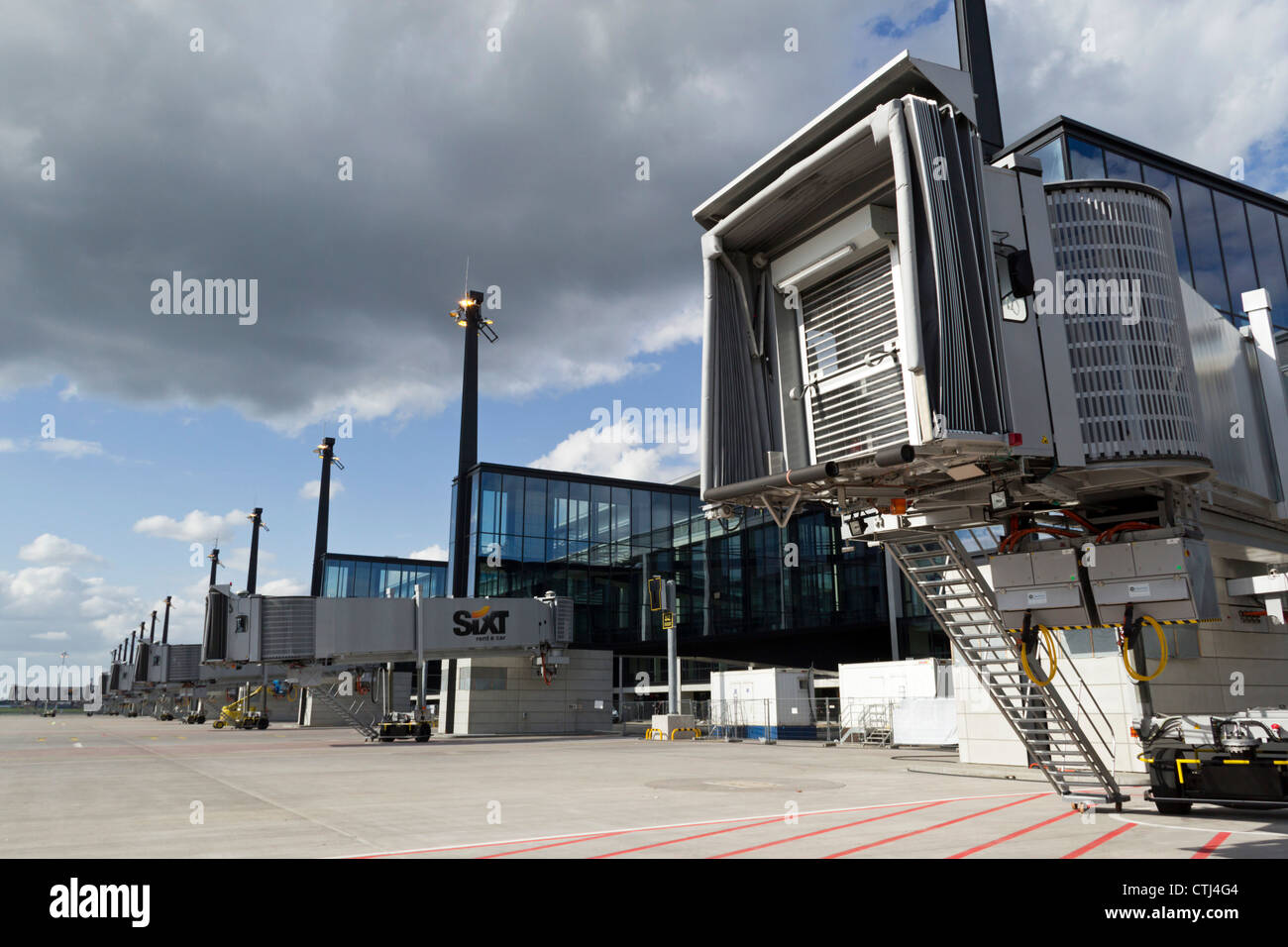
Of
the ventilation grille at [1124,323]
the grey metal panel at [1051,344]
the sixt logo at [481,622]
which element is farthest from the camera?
the sixt logo at [481,622]

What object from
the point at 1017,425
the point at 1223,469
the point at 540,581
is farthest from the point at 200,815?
the point at 540,581

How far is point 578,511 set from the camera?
63.7 metres

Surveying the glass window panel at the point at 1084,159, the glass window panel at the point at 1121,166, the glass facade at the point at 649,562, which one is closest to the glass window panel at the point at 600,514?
the glass facade at the point at 649,562

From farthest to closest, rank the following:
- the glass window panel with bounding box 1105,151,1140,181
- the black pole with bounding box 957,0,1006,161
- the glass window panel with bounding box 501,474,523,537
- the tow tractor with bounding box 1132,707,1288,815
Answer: the glass window panel with bounding box 501,474,523,537, the glass window panel with bounding box 1105,151,1140,181, the black pole with bounding box 957,0,1006,161, the tow tractor with bounding box 1132,707,1288,815

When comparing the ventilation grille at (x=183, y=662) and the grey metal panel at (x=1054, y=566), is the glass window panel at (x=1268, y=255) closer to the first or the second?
the grey metal panel at (x=1054, y=566)

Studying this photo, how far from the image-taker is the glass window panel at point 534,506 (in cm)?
6122

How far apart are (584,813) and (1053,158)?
2778 cm

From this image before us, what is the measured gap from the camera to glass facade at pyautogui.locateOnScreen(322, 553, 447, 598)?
102125 mm

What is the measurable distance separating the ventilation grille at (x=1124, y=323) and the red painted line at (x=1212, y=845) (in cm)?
497

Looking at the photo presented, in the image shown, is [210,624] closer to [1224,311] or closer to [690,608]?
[690,608]

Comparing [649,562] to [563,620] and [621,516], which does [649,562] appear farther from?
[563,620]

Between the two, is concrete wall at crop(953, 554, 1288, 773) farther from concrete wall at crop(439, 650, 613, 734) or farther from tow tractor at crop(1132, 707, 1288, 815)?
concrete wall at crop(439, 650, 613, 734)

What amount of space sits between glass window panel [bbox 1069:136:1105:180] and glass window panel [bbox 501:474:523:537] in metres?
40.0

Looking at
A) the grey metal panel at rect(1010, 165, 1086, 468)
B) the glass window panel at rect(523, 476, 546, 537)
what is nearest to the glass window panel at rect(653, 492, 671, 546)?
the glass window panel at rect(523, 476, 546, 537)
